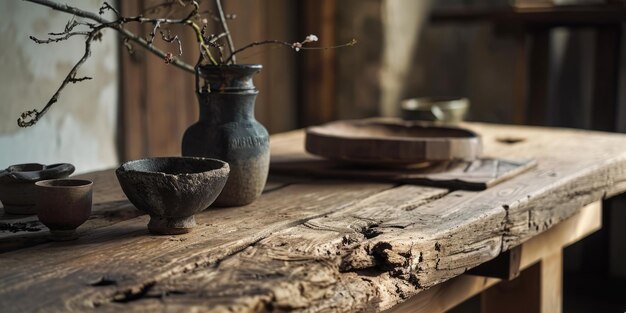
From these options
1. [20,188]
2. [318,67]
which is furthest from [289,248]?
[318,67]

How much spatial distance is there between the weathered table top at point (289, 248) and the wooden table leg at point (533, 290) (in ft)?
0.91

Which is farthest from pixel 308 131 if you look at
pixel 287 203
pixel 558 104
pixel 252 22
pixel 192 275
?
pixel 558 104

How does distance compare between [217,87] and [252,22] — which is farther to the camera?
[252,22]

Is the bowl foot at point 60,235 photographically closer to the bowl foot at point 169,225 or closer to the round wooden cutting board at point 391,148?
the bowl foot at point 169,225

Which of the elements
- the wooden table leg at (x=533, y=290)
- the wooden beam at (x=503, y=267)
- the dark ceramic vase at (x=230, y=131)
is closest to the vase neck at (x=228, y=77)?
the dark ceramic vase at (x=230, y=131)

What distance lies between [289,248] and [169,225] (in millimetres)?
189

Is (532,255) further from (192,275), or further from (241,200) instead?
(192,275)

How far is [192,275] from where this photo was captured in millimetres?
1108

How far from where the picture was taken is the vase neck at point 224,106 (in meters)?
1.50

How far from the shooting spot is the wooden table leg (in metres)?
2.13

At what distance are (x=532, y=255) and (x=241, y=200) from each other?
2.44 ft

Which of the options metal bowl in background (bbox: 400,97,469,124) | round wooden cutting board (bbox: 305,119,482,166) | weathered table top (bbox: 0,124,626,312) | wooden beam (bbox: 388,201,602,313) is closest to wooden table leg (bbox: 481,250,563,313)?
wooden beam (bbox: 388,201,602,313)

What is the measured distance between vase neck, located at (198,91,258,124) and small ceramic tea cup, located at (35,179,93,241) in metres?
0.29

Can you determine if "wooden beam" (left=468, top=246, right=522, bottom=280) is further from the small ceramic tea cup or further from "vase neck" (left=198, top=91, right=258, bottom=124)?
the small ceramic tea cup
